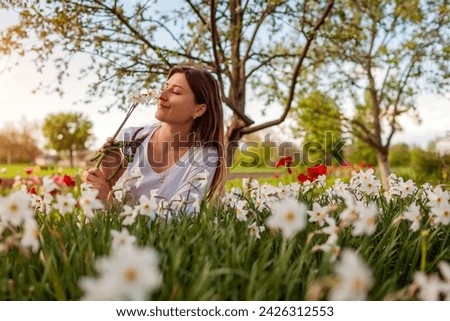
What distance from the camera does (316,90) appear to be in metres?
10.6

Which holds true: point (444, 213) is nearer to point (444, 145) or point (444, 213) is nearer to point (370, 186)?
point (370, 186)

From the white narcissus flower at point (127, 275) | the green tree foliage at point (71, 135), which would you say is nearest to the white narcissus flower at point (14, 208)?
the white narcissus flower at point (127, 275)

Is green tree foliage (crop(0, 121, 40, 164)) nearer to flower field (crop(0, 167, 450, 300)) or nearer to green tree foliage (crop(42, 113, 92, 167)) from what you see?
green tree foliage (crop(42, 113, 92, 167))

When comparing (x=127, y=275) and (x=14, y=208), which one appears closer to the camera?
(x=127, y=275)

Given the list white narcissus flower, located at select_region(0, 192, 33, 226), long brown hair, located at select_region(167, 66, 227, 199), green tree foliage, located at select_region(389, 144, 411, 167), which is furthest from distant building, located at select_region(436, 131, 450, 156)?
green tree foliage, located at select_region(389, 144, 411, 167)

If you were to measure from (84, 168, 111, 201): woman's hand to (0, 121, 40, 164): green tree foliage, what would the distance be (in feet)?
97.4

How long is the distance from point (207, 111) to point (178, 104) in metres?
0.29

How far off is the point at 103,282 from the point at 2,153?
3317 centimetres

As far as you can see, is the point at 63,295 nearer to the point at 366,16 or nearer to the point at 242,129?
the point at 242,129

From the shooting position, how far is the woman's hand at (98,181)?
10.2 feet

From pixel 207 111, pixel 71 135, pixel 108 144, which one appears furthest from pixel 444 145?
pixel 71 135

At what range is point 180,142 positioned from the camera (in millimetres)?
3643

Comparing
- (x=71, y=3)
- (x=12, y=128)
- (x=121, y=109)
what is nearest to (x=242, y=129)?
(x=121, y=109)
